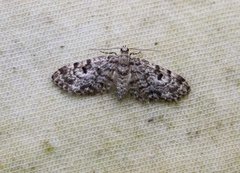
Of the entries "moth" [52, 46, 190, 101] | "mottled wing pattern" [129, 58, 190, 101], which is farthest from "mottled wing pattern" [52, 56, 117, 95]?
"mottled wing pattern" [129, 58, 190, 101]

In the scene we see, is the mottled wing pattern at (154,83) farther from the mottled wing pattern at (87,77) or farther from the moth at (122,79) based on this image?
the mottled wing pattern at (87,77)

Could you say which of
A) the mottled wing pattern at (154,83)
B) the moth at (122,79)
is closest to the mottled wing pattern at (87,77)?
the moth at (122,79)

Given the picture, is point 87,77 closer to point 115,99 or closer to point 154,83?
point 115,99

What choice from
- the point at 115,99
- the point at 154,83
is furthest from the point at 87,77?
the point at 154,83

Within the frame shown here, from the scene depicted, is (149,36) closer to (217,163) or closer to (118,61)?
(118,61)
